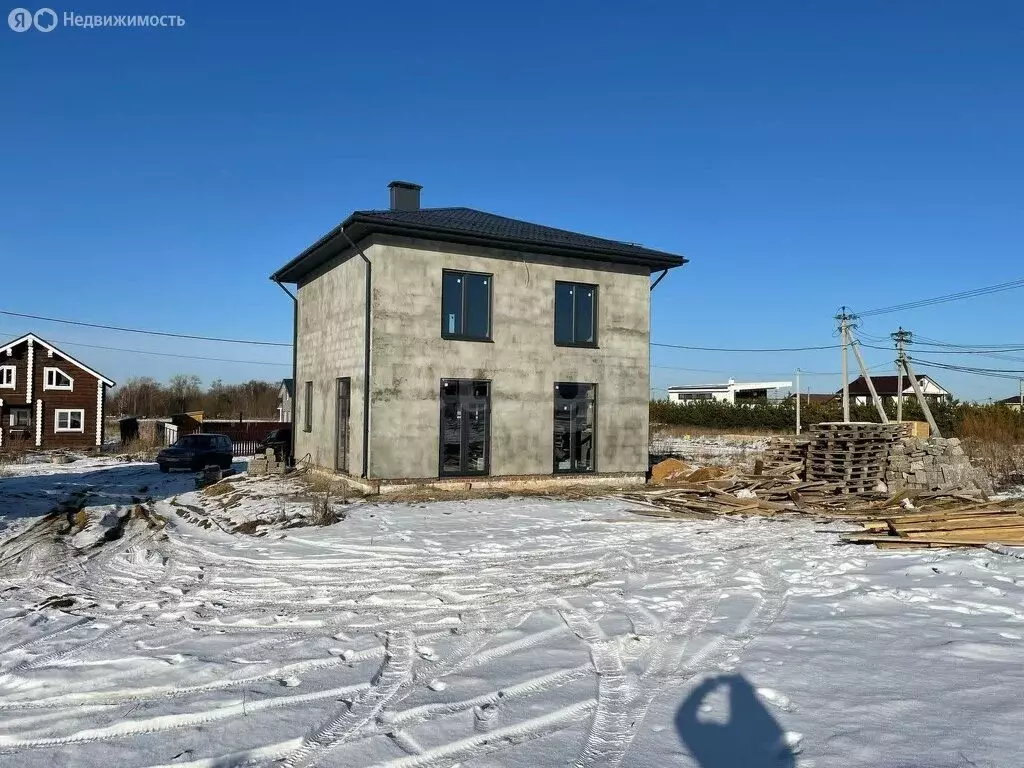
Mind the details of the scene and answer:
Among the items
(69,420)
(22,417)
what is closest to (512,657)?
(69,420)

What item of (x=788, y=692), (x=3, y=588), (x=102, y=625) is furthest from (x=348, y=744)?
(x=3, y=588)

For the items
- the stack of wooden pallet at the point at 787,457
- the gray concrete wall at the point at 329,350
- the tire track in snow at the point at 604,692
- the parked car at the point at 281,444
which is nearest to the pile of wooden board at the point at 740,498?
the stack of wooden pallet at the point at 787,457

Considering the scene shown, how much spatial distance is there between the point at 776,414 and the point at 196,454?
124 feet

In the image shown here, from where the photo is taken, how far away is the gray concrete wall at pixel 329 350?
16766mm

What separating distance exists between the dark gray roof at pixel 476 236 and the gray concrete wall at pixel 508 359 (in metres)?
0.31

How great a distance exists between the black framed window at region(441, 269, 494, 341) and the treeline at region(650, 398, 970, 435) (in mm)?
31346

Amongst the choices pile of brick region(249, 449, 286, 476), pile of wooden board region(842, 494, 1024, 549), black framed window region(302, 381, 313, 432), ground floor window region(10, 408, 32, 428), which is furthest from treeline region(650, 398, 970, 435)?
ground floor window region(10, 408, 32, 428)

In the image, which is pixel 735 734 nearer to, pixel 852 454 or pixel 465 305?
pixel 465 305

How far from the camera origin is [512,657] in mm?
5770

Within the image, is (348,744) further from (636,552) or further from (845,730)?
(636,552)

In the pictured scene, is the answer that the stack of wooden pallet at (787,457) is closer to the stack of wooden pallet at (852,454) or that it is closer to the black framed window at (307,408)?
the stack of wooden pallet at (852,454)

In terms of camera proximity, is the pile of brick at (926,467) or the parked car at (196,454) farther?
the parked car at (196,454)

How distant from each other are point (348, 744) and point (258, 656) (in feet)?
6.28

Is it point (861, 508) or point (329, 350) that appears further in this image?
point (329, 350)
